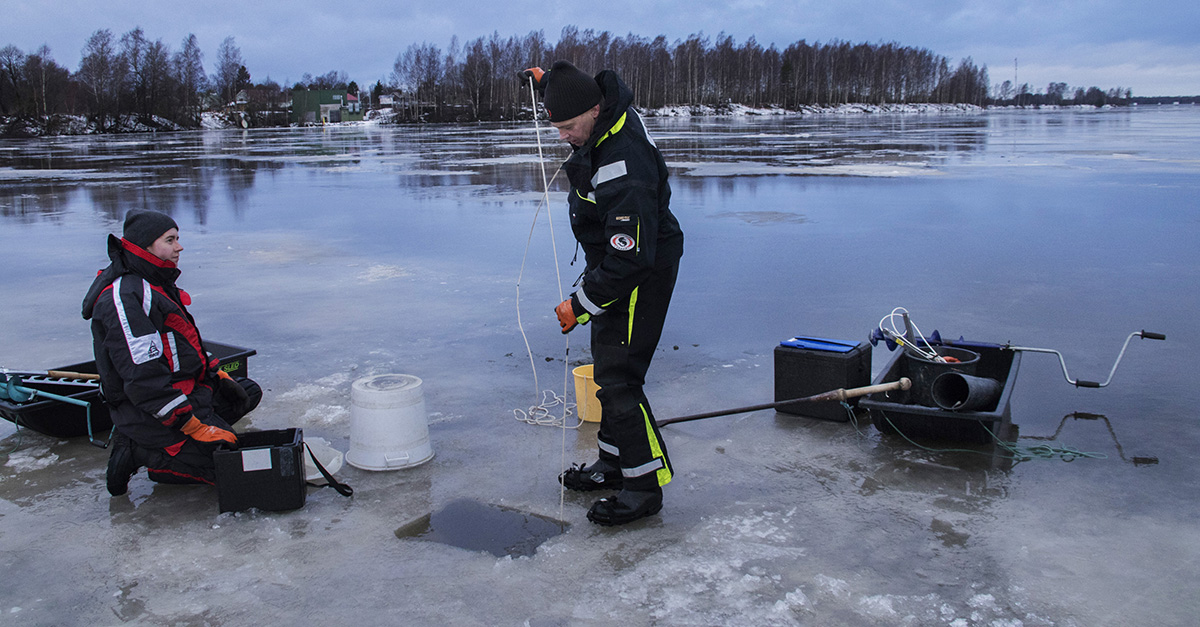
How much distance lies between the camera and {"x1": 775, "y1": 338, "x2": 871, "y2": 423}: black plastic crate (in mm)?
4508

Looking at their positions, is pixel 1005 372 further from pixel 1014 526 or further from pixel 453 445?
pixel 453 445

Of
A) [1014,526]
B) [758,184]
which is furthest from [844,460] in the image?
[758,184]

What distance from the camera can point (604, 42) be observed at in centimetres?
12181

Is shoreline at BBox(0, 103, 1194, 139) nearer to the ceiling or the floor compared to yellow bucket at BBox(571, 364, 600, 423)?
nearer to the ceiling

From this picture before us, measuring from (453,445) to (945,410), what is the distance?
242 cm

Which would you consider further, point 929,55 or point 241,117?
point 929,55

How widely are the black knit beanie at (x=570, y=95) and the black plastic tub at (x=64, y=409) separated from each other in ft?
8.41

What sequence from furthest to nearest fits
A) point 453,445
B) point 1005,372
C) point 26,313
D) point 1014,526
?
point 26,313
point 1005,372
point 453,445
point 1014,526

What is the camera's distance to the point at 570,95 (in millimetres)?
3244

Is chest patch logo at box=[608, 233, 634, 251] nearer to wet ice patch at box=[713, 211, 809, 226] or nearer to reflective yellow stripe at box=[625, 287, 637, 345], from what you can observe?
reflective yellow stripe at box=[625, 287, 637, 345]

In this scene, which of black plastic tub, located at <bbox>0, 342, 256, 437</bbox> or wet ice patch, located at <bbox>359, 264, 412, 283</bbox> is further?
wet ice patch, located at <bbox>359, 264, 412, 283</bbox>

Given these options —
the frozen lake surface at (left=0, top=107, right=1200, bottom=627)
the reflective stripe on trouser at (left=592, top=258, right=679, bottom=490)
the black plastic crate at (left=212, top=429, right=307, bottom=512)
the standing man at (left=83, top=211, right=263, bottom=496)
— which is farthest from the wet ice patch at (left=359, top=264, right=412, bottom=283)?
the reflective stripe on trouser at (left=592, top=258, right=679, bottom=490)

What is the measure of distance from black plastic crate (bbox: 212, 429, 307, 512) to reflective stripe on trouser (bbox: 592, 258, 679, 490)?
1332mm

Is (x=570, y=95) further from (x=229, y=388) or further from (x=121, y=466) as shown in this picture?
(x=121, y=466)
